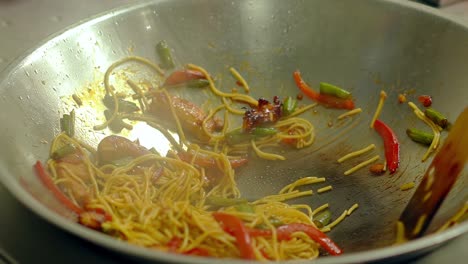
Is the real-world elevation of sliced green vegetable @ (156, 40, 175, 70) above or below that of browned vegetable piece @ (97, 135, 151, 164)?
above

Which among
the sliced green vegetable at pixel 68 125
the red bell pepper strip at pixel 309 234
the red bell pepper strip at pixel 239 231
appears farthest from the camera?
the sliced green vegetable at pixel 68 125

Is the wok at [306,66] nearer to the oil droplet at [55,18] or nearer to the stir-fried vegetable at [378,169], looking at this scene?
the stir-fried vegetable at [378,169]

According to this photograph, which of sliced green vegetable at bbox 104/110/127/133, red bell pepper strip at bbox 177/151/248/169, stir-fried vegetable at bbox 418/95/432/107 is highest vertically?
stir-fried vegetable at bbox 418/95/432/107

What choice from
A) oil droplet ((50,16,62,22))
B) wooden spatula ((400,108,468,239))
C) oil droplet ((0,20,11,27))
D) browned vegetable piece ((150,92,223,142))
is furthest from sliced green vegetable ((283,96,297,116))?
oil droplet ((0,20,11,27))

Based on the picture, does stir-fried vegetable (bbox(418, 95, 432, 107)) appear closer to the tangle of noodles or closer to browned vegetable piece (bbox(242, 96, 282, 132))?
the tangle of noodles

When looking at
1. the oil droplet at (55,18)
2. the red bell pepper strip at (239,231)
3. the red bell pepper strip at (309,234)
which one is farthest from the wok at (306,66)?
the oil droplet at (55,18)

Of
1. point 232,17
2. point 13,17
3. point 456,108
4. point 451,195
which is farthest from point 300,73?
point 13,17

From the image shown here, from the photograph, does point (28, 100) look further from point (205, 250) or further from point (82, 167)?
point (205, 250)
